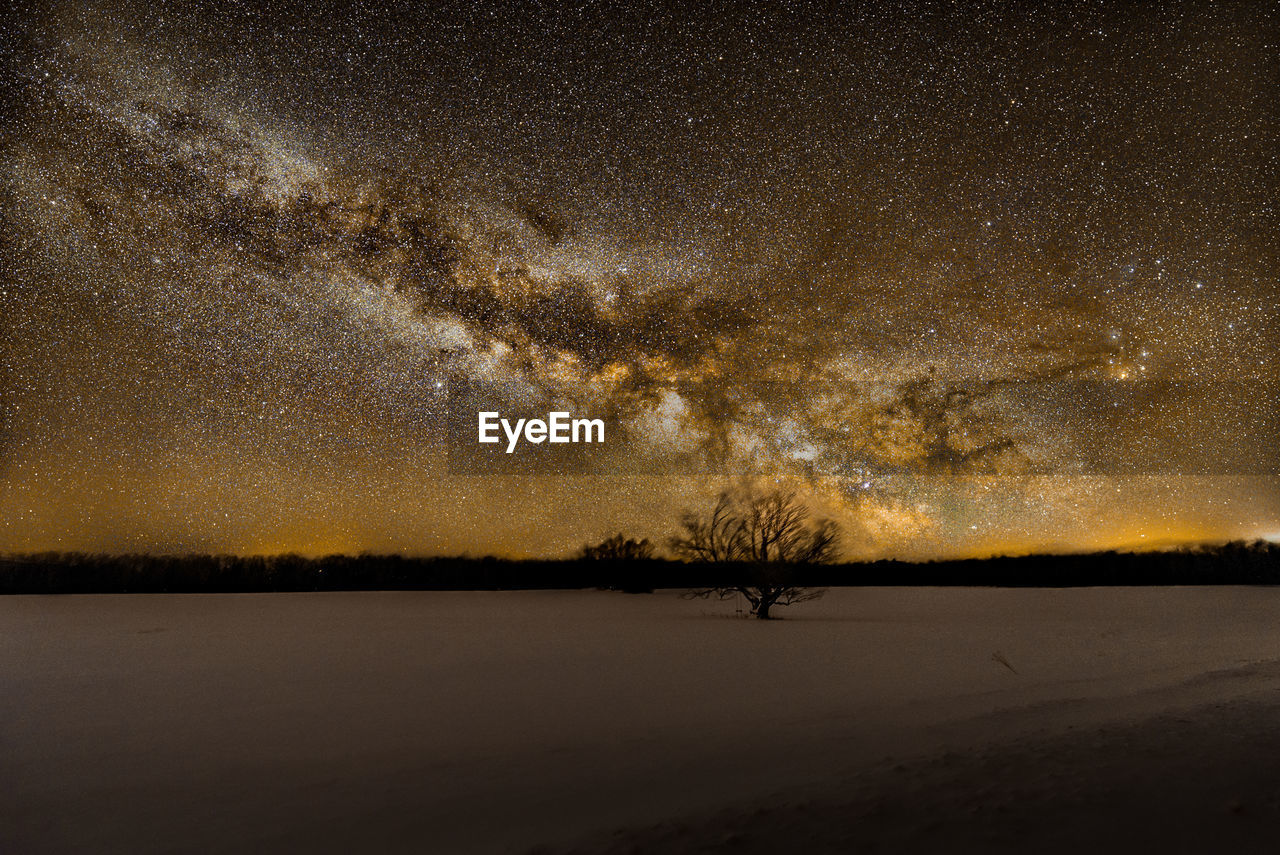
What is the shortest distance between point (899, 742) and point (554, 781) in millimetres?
3069

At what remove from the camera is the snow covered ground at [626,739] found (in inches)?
169

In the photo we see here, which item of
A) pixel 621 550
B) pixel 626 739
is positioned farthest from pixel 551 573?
pixel 626 739

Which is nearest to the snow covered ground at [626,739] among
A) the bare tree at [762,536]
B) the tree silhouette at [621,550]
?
the bare tree at [762,536]

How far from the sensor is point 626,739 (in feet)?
23.5

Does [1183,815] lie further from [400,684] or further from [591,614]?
[591,614]

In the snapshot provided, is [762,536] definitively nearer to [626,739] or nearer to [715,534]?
[715,534]

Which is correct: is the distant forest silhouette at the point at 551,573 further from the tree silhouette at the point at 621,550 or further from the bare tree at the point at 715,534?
the bare tree at the point at 715,534

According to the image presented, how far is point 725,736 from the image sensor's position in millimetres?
7113

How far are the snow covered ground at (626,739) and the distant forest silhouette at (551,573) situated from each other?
2195 cm

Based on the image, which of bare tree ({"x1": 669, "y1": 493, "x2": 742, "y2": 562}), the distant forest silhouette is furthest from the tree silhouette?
bare tree ({"x1": 669, "y1": 493, "x2": 742, "y2": 562})

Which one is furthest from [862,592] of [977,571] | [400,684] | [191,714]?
[191,714]

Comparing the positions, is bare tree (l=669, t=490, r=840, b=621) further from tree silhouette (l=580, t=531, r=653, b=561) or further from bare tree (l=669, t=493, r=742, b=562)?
tree silhouette (l=580, t=531, r=653, b=561)

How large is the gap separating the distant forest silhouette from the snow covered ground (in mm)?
21953

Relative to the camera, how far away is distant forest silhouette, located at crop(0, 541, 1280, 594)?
120 ft
